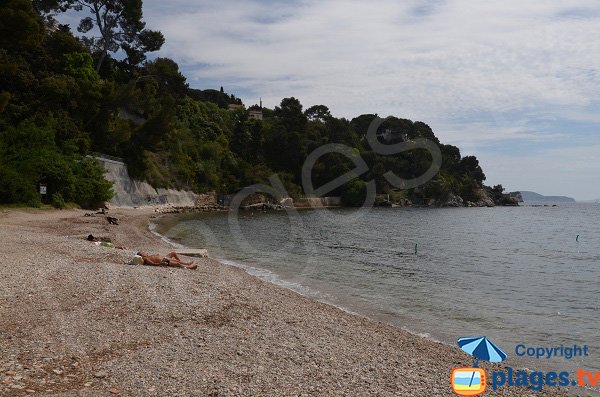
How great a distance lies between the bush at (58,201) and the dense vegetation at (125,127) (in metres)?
0.13

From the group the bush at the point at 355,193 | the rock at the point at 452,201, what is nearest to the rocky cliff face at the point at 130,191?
the bush at the point at 355,193

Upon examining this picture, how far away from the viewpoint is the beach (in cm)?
598

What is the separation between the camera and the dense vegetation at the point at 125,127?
119 feet

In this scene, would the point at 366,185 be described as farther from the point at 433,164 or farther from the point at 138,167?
the point at 138,167

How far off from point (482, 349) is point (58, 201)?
3618 cm

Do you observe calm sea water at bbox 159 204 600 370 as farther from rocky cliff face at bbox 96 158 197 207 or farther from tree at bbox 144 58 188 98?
tree at bbox 144 58 188 98

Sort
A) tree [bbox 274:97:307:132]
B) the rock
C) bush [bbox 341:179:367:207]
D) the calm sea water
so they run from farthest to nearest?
the rock, bush [bbox 341:179:367:207], tree [bbox 274:97:307:132], the calm sea water

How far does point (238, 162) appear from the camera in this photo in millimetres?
84750

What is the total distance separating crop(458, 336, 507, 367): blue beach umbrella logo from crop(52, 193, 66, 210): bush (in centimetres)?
3587

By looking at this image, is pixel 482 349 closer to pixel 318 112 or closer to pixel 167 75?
pixel 167 75

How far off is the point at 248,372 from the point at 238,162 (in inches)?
3124
